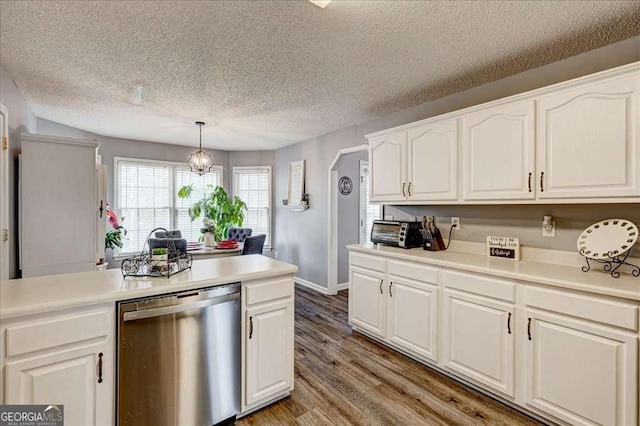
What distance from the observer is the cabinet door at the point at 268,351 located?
2039mm

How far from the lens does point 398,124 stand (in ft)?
12.1

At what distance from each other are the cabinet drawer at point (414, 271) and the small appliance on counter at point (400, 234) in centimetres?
34

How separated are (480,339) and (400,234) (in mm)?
1239

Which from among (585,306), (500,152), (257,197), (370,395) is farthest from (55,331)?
(257,197)

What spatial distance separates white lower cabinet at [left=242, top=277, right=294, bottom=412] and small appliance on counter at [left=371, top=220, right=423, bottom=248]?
1471mm

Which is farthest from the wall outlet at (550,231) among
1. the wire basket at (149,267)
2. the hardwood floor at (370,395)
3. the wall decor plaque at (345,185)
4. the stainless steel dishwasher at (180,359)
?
the wall decor plaque at (345,185)

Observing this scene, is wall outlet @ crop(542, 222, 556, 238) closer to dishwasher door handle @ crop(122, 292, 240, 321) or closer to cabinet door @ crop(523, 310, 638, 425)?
cabinet door @ crop(523, 310, 638, 425)

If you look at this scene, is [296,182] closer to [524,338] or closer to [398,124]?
[398,124]

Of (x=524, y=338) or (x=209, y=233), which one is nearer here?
(x=524, y=338)

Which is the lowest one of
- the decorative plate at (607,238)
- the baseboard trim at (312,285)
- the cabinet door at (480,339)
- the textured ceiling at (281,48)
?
the baseboard trim at (312,285)

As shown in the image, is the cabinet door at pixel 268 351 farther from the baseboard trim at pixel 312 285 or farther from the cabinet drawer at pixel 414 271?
the baseboard trim at pixel 312 285

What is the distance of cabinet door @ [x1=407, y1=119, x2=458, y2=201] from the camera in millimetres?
2758

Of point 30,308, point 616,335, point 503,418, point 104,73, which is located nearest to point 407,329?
point 503,418

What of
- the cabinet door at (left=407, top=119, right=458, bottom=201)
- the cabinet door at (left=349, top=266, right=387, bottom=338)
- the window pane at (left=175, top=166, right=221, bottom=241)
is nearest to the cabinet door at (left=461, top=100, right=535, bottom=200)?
the cabinet door at (left=407, top=119, right=458, bottom=201)
